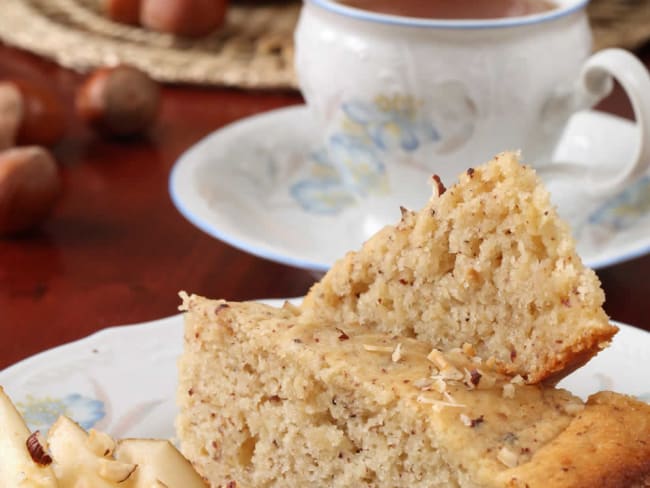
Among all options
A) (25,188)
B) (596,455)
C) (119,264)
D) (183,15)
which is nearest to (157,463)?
(596,455)

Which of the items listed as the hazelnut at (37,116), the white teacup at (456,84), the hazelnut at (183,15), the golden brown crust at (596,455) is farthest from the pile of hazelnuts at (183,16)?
the golden brown crust at (596,455)

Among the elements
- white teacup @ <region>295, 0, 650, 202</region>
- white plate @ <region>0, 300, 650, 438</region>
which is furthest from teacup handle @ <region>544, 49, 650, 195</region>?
white plate @ <region>0, 300, 650, 438</region>

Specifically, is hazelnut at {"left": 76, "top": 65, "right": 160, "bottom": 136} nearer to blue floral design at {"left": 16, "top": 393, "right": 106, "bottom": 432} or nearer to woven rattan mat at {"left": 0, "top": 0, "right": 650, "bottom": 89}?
woven rattan mat at {"left": 0, "top": 0, "right": 650, "bottom": 89}

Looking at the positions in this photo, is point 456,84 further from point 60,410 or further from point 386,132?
point 60,410

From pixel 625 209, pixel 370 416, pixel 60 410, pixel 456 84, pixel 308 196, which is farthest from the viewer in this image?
pixel 308 196

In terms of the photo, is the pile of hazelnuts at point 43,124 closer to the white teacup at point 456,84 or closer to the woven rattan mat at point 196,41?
the woven rattan mat at point 196,41

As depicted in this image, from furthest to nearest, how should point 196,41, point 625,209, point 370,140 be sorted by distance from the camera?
point 196,41 → point 625,209 → point 370,140
